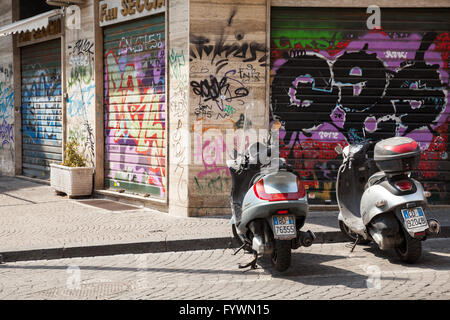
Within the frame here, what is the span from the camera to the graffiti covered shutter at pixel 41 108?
12.6 meters

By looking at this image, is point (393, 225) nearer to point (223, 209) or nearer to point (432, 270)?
point (432, 270)

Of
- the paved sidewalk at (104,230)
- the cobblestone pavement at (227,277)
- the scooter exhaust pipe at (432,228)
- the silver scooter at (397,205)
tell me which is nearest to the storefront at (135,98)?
the paved sidewalk at (104,230)

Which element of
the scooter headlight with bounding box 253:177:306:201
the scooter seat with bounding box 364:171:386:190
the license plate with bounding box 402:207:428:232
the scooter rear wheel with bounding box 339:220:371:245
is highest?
the scooter seat with bounding box 364:171:386:190

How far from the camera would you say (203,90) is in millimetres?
8633

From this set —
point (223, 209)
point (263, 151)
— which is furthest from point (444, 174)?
point (263, 151)

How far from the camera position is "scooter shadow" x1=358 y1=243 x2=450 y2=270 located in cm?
578

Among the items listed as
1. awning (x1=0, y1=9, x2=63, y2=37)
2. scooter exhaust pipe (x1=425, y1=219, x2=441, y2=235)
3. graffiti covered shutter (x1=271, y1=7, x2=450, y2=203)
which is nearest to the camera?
scooter exhaust pipe (x1=425, y1=219, x2=441, y2=235)

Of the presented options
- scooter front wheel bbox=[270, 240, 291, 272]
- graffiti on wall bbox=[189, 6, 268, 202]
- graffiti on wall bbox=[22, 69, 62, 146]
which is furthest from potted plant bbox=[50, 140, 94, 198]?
scooter front wheel bbox=[270, 240, 291, 272]

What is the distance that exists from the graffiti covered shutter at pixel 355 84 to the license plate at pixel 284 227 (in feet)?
12.3

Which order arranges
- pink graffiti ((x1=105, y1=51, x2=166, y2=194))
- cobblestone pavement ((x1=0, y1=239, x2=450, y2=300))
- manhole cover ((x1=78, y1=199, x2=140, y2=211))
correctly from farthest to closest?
pink graffiti ((x1=105, y1=51, x2=166, y2=194)) → manhole cover ((x1=78, y1=199, x2=140, y2=211)) → cobblestone pavement ((x1=0, y1=239, x2=450, y2=300))

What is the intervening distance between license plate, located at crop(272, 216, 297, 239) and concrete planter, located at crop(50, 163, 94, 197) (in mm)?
6085

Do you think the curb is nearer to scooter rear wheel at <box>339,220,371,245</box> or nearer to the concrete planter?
scooter rear wheel at <box>339,220,371,245</box>
